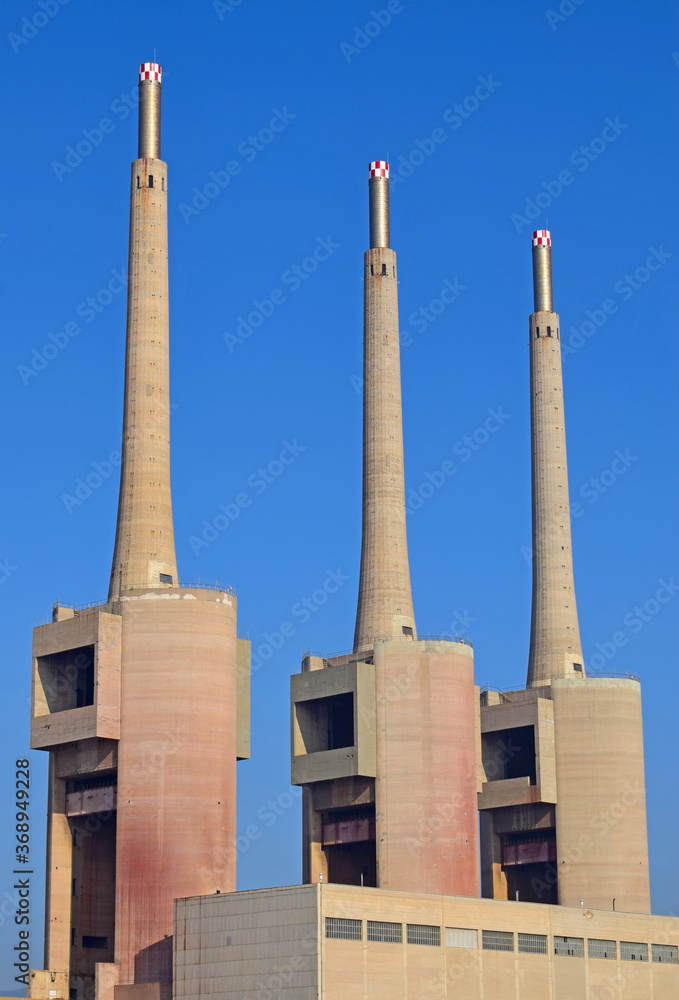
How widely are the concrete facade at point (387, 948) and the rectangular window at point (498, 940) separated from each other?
5 centimetres

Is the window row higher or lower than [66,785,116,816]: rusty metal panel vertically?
lower

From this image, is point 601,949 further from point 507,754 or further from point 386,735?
point 507,754

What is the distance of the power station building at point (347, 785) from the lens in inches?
3127

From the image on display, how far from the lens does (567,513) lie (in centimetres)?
11988

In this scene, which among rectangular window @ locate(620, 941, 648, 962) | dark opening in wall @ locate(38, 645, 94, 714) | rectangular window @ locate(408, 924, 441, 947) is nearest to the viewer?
rectangular window @ locate(408, 924, 441, 947)

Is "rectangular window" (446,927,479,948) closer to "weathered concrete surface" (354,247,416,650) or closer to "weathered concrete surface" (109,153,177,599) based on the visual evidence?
"weathered concrete surface" (109,153,177,599)

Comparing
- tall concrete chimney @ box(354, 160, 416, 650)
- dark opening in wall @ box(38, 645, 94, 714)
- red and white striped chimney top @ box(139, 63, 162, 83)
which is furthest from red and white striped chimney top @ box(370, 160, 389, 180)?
dark opening in wall @ box(38, 645, 94, 714)

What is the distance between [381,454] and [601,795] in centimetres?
2612

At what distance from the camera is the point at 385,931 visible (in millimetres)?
78062

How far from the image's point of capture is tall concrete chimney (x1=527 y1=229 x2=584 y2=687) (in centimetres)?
11556

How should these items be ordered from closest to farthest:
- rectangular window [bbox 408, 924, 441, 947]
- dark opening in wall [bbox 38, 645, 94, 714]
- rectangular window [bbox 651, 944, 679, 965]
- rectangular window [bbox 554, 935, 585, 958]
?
rectangular window [bbox 408, 924, 441, 947] < rectangular window [bbox 554, 935, 585, 958] < dark opening in wall [bbox 38, 645, 94, 714] < rectangular window [bbox 651, 944, 679, 965]

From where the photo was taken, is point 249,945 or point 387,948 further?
point 387,948

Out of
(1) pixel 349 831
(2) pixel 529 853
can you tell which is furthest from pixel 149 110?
(2) pixel 529 853

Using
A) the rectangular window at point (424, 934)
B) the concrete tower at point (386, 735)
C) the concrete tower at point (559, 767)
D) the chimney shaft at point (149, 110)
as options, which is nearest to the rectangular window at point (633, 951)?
the concrete tower at point (386, 735)
